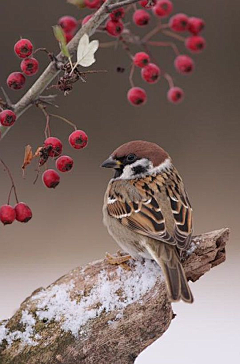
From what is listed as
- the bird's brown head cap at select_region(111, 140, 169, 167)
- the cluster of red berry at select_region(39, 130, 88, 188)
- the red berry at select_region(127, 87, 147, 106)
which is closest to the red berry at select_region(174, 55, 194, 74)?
the red berry at select_region(127, 87, 147, 106)

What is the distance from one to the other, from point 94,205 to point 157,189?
291cm

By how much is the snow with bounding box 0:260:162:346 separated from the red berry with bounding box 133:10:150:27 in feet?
2.54

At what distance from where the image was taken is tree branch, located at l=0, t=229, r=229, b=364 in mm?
2137

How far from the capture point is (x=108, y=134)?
18.4 ft

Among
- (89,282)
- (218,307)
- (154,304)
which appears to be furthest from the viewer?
(218,307)

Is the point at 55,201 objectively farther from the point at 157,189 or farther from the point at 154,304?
the point at 154,304

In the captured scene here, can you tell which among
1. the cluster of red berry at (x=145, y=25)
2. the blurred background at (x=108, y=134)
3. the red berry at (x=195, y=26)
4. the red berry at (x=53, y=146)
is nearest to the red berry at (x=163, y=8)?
the cluster of red berry at (x=145, y=25)

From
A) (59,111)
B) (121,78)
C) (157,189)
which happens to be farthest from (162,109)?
(157,189)

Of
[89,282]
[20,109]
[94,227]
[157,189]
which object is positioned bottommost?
[94,227]

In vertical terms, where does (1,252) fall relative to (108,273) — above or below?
below

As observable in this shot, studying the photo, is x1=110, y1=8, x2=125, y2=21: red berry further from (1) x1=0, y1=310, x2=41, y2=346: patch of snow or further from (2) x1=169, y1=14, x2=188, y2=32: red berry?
(1) x1=0, y1=310, x2=41, y2=346: patch of snow

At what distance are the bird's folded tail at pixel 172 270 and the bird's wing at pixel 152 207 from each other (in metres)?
0.04

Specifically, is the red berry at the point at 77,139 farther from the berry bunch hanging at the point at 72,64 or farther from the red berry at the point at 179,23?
the red berry at the point at 179,23

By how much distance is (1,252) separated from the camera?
488cm
